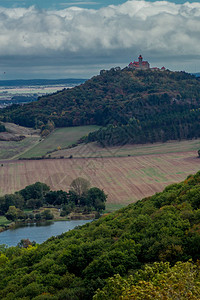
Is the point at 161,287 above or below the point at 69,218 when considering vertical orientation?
above

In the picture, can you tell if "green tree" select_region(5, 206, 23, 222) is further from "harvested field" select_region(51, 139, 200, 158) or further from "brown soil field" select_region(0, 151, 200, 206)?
"harvested field" select_region(51, 139, 200, 158)

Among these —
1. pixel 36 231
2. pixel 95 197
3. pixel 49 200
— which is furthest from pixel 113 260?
pixel 49 200

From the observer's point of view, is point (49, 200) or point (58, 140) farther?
point (58, 140)

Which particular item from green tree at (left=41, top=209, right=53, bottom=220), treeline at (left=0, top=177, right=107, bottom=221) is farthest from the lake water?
treeline at (left=0, top=177, right=107, bottom=221)

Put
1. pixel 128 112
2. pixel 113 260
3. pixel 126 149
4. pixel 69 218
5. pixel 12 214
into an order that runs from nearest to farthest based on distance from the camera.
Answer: pixel 113 260 < pixel 12 214 < pixel 69 218 < pixel 126 149 < pixel 128 112

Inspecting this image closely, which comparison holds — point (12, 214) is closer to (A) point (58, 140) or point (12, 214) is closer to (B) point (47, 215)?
(B) point (47, 215)

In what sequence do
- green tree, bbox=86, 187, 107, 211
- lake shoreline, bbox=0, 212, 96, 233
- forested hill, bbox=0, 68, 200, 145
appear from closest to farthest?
lake shoreline, bbox=0, 212, 96, 233 < green tree, bbox=86, 187, 107, 211 < forested hill, bbox=0, 68, 200, 145

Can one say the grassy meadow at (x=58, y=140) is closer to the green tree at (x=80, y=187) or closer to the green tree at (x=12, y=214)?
the green tree at (x=80, y=187)
